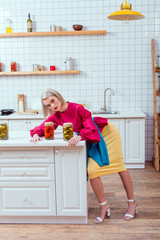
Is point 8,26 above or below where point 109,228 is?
above

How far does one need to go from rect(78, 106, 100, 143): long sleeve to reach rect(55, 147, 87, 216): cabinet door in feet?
0.37

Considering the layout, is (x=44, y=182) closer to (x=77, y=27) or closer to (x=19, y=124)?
(x=19, y=124)

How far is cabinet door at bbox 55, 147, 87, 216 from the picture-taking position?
9.53 feet

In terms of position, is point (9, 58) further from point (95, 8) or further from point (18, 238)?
point (18, 238)

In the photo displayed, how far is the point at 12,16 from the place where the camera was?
508 centimetres

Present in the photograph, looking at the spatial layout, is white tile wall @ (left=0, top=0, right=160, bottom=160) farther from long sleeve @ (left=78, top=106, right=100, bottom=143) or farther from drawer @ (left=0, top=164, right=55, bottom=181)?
drawer @ (left=0, top=164, right=55, bottom=181)

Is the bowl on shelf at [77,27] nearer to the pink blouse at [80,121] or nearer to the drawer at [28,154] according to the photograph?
the pink blouse at [80,121]

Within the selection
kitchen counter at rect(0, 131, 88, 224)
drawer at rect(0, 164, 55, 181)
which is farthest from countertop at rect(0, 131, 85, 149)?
drawer at rect(0, 164, 55, 181)

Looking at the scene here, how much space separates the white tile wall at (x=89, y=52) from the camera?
498 centimetres

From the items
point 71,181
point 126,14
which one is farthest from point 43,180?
point 126,14

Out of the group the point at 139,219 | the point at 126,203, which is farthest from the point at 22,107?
the point at 139,219

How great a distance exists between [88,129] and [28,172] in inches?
27.0

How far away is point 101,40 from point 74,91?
908 mm

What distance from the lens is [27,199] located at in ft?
9.87
